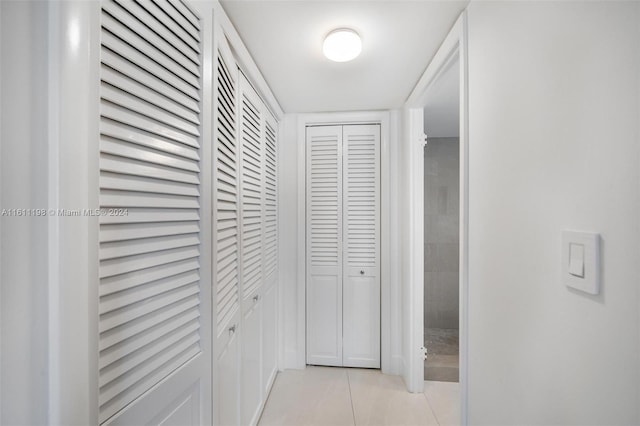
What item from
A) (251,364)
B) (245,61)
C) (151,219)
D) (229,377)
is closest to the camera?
(151,219)

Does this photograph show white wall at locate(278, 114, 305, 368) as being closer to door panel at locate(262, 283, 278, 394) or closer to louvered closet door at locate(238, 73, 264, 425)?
door panel at locate(262, 283, 278, 394)

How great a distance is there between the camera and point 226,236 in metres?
1.32

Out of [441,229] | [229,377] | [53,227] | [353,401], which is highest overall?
[53,227]

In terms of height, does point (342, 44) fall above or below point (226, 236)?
above

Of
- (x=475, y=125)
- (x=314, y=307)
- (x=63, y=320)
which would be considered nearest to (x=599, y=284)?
(x=475, y=125)

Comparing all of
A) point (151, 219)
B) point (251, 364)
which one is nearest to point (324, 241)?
point (251, 364)

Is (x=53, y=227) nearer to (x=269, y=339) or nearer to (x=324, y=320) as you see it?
(x=269, y=339)

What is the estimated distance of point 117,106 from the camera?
664 mm

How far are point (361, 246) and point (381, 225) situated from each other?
0.26 m

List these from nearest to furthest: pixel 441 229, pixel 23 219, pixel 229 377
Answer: pixel 23 219 < pixel 229 377 < pixel 441 229

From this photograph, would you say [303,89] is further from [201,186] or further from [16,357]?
[16,357]

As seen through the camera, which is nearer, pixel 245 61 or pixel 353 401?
pixel 245 61

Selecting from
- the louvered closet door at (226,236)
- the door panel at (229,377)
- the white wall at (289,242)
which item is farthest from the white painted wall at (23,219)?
the white wall at (289,242)

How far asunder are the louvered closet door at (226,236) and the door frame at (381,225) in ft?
3.55
